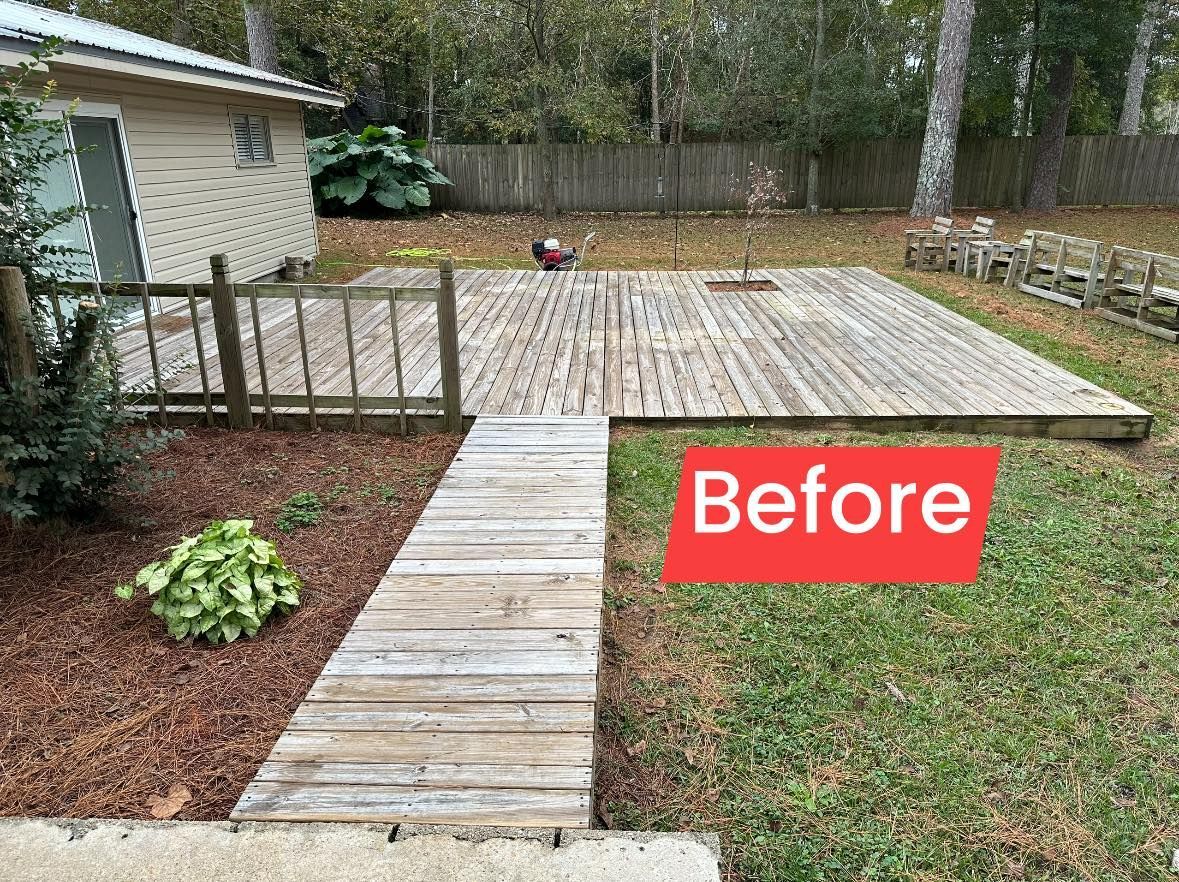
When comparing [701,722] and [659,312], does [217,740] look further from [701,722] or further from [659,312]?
[659,312]

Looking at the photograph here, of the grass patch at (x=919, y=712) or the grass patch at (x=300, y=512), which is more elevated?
the grass patch at (x=300, y=512)

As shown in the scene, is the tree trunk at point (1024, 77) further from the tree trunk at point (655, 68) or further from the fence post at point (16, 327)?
the fence post at point (16, 327)

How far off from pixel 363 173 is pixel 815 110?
350 inches

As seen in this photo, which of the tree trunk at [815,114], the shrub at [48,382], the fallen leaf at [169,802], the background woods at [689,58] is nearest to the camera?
the fallen leaf at [169,802]

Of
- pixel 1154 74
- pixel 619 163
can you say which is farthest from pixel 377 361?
pixel 1154 74

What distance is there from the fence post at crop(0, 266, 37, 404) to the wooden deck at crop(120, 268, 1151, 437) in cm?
208

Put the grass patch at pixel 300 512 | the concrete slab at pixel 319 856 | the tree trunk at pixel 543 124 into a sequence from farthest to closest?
1. the tree trunk at pixel 543 124
2. the grass patch at pixel 300 512
3. the concrete slab at pixel 319 856

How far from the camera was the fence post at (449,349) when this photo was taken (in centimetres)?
456

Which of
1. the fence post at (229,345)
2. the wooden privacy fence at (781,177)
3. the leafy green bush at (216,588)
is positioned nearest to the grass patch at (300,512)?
the leafy green bush at (216,588)

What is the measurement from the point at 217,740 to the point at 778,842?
1602 mm

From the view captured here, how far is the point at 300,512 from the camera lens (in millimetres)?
3758

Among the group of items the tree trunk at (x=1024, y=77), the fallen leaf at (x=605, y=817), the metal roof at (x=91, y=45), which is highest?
the tree trunk at (x=1024, y=77)

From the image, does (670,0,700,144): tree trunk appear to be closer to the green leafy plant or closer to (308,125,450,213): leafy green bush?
(308,125,450,213): leafy green bush

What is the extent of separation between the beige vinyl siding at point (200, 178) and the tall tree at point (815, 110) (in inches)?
387
